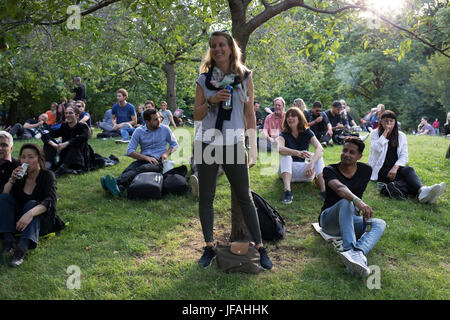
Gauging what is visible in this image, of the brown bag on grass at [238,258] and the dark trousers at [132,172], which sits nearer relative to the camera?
the brown bag on grass at [238,258]

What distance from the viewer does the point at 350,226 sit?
346cm

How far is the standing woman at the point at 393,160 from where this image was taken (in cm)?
559

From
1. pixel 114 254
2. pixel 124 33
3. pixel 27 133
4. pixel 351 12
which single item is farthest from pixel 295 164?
pixel 27 133

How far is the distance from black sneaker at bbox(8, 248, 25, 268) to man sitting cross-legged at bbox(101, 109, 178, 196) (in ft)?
7.54

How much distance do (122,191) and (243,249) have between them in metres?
3.11

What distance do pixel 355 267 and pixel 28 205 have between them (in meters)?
3.54

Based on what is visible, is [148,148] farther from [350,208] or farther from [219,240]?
[350,208]

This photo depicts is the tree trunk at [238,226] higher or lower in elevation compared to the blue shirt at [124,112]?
lower

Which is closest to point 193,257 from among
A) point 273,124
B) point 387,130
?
point 387,130

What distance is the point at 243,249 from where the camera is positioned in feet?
11.3

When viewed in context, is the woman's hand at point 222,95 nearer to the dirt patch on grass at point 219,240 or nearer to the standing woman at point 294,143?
the dirt patch on grass at point 219,240

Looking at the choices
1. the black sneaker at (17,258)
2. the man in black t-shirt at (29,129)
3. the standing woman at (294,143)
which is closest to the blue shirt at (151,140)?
the standing woman at (294,143)

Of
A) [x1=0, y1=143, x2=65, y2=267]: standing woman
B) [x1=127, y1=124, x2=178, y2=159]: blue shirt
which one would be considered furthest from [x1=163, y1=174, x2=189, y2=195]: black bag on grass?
[x1=0, y1=143, x2=65, y2=267]: standing woman
